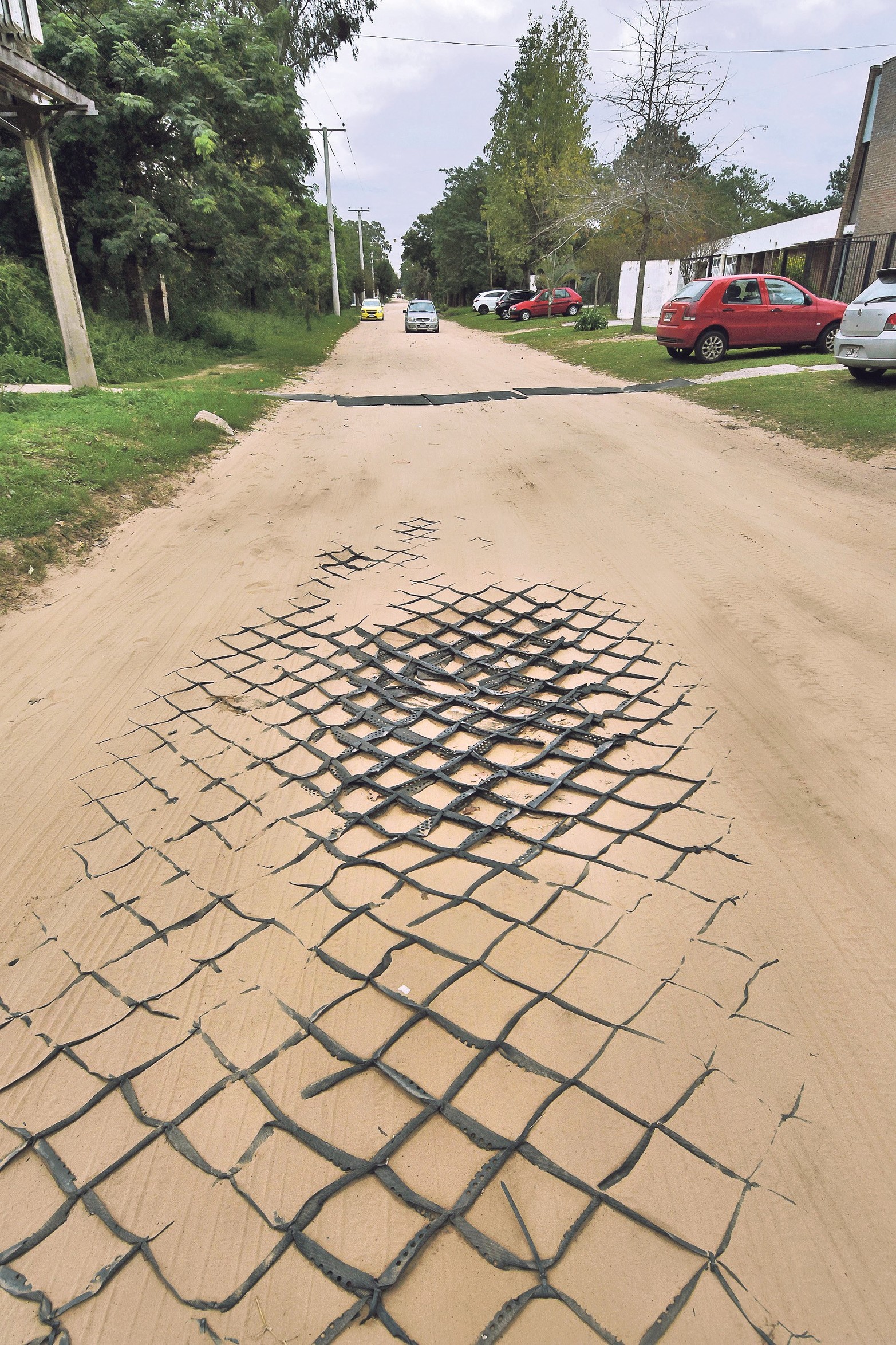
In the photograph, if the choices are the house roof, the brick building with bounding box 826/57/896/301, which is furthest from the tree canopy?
the house roof

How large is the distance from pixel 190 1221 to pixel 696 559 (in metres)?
5.18

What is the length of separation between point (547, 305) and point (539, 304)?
361mm

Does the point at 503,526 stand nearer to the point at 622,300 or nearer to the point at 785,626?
the point at 785,626

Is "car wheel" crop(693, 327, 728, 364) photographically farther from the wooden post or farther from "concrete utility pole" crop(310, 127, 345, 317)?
"concrete utility pole" crop(310, 127, 345, 317)

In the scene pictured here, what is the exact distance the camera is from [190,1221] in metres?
2.02

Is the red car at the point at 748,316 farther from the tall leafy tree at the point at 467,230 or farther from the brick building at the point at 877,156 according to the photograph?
the tall leafy tree at the point at 467,230

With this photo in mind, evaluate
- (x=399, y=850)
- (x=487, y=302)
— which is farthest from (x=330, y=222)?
(x=399, y=850)

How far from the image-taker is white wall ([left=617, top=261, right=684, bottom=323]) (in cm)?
3328

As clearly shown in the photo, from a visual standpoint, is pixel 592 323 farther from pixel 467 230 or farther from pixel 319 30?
pixel 467 230

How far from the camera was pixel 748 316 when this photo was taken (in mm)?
14055

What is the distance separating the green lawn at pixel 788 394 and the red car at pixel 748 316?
0.34m

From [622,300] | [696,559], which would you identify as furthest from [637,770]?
[622,300]

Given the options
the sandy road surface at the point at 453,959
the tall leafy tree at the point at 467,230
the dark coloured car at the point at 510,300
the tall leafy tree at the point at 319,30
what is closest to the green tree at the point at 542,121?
the dark coloured car at the point at 510,300

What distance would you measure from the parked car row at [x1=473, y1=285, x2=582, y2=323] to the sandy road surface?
32.1m
